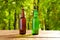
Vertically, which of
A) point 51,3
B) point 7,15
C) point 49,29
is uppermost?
point 51,3

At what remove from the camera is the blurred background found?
1821 millimetres

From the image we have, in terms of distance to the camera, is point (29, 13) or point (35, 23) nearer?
point (35, 23)

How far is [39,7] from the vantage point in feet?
5.96

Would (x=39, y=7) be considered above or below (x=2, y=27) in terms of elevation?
above

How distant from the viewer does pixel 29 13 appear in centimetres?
183

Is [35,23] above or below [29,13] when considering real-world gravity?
below

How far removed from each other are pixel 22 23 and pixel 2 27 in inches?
18.2

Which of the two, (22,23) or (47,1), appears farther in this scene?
(47,1)

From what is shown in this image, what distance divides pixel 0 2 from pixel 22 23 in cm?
53

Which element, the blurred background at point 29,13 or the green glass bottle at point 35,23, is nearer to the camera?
the green glass bottle at point 35,23

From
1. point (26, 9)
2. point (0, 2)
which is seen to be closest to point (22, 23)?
point (26, 9)

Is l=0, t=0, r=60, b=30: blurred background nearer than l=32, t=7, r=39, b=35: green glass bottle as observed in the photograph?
No

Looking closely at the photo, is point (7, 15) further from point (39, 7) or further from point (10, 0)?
point (39, 7)

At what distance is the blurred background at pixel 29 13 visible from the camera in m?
1.82
